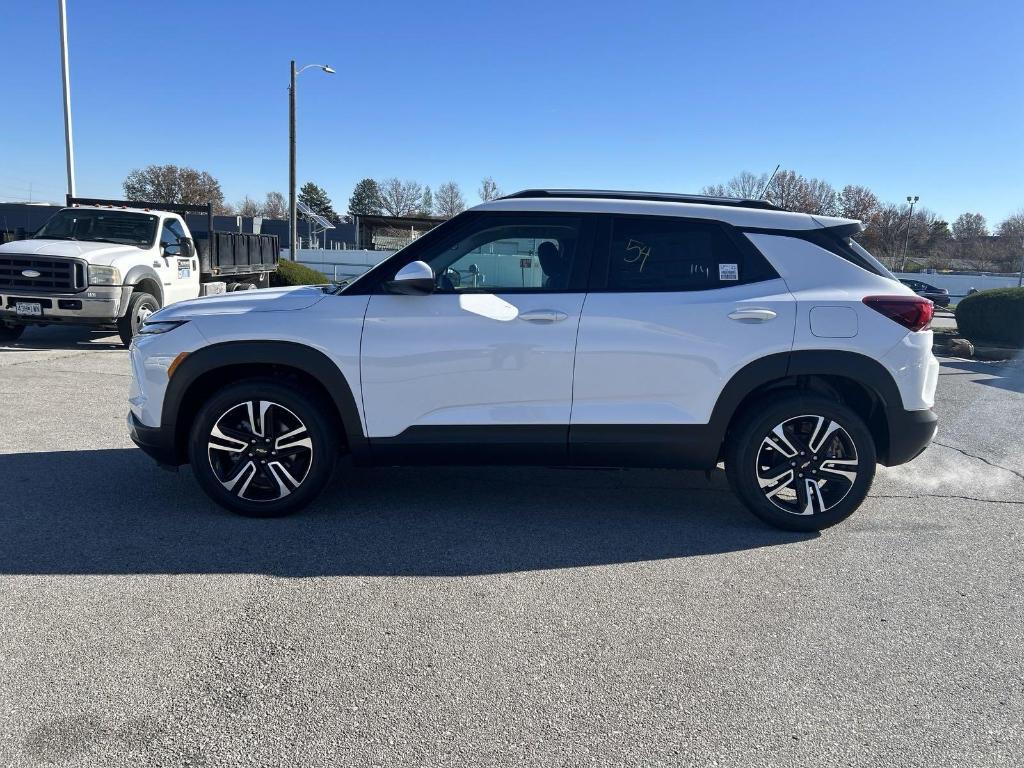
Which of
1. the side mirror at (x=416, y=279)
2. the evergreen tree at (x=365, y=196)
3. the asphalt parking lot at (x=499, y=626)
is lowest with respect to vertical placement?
the asphalt parking lot at (x=499, y=626)

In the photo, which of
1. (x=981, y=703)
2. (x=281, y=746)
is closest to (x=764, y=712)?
(x=981, y=703)

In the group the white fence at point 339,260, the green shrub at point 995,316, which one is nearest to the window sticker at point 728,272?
the green shrub at point 995,316

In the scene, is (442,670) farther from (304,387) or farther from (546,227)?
(546,227)

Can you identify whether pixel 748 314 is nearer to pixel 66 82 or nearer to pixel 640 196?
pixel 640 196

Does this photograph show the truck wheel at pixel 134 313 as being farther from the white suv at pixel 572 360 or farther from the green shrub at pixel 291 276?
the white suv at pixel 572 360

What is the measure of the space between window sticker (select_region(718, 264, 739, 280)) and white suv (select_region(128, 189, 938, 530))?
13 mm

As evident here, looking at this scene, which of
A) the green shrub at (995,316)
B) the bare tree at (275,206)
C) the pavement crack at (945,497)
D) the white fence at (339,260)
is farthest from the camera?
the bare tree at (275,206)

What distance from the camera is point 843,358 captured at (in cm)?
445

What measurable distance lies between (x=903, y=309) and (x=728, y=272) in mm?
973

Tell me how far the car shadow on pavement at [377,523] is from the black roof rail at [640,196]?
6.23 feet

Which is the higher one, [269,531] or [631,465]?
[631,465]

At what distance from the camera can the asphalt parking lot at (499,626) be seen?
266 cm

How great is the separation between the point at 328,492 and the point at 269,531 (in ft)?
2.46

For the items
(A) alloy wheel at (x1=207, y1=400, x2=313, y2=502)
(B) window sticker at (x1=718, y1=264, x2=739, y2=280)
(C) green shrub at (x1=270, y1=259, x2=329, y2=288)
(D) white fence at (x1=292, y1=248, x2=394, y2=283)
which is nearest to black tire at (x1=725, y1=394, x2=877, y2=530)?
(B) window sticker at (x1=718, y1=264, x2=739, y2=280)
